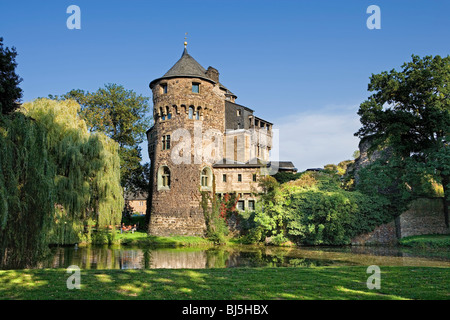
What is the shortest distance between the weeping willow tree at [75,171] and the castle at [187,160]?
8280 millimetres

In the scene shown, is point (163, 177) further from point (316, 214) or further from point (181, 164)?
point (316, 214)

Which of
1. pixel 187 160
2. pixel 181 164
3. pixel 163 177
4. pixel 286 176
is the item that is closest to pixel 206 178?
pixel 187 160

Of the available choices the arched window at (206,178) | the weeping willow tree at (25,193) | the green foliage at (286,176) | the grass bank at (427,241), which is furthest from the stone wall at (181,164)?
the weeping willow tree at (25,193)

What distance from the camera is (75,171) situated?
58.2 feet

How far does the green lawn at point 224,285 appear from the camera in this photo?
8.37 m

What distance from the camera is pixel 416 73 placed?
89.2 feet

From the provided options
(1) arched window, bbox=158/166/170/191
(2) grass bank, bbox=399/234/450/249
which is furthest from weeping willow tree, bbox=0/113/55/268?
(2) grass bank, bbox=399/234/450/249

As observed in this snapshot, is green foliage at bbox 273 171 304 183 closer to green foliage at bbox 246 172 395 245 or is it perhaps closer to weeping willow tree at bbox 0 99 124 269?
green foliage at bbox 246 172 395 245

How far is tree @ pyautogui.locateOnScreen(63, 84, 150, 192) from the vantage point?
35.0 m

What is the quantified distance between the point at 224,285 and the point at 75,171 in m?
11.3

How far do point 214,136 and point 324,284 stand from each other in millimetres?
24299

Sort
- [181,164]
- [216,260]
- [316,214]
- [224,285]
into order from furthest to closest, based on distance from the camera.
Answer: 1. [181,164]
2. [316,214]
3. [216,260]
4. [224,285]
